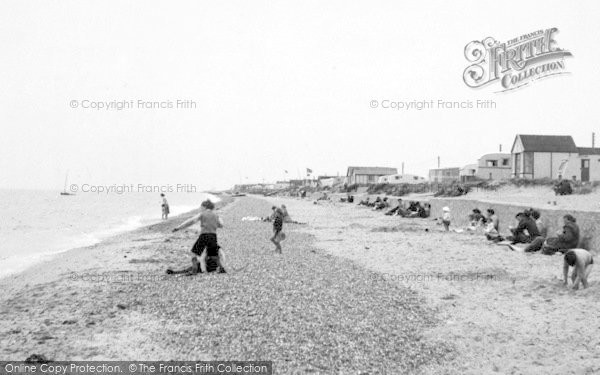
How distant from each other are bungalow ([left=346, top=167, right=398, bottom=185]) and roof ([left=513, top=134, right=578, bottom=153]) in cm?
4983

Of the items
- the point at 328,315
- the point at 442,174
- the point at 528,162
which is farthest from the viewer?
the point at 442,174

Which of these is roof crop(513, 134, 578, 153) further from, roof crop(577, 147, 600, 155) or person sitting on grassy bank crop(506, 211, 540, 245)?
person sitting on grassy bank crop(506, 211, 540, 245)

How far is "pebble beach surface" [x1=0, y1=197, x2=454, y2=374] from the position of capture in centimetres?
626

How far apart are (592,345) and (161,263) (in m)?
11.4

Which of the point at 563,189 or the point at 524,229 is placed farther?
the point at 563,189

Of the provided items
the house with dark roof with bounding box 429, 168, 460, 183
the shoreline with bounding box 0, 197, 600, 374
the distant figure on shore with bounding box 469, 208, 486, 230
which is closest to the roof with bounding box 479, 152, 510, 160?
the house with dark roof with bounding box 429, 168, 460, 183

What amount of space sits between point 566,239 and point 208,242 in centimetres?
913

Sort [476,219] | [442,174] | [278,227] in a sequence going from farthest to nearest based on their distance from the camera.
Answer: [442,174]
[476,219]
[278,227]

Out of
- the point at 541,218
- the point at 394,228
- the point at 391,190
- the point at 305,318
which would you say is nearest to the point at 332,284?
the point at 305,318

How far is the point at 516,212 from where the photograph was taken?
18.2 m

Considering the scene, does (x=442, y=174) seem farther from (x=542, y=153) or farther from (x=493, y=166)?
(x=542, y=153)

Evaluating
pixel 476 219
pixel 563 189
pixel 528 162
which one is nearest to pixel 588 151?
pixel 528 162

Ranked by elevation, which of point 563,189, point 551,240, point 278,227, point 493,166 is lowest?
point 551,240

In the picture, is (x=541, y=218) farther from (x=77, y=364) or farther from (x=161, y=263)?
(x=77, y=364)
